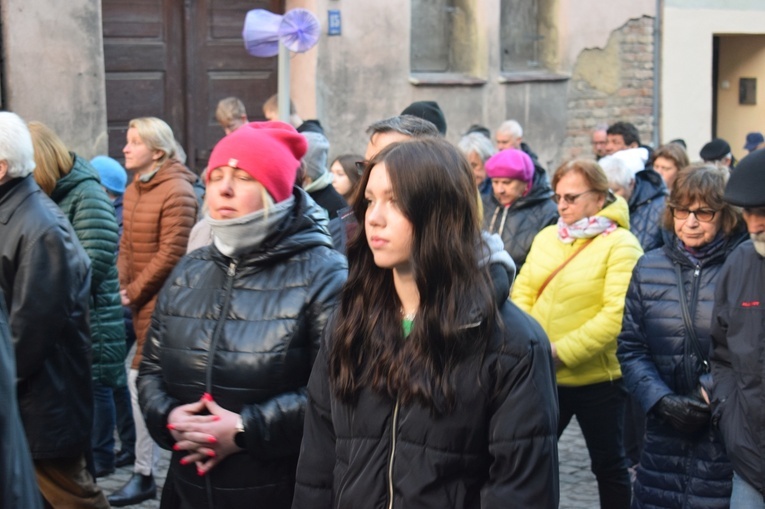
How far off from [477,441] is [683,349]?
7.47 feet

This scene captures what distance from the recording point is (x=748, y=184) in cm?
429

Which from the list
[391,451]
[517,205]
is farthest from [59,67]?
[391,451]

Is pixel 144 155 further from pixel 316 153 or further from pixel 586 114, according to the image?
pixel 586 114

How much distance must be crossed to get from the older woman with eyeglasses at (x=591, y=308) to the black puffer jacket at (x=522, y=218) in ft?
3.10

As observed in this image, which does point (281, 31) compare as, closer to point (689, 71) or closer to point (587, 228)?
point (587, 228)

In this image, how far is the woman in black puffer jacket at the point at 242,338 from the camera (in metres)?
3.72

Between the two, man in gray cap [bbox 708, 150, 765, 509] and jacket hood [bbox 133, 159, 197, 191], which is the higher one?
jacket hood [bbox 133, 159, 197, 191]

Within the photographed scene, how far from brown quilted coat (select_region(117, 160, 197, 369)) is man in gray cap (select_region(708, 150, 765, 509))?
3.37 meters

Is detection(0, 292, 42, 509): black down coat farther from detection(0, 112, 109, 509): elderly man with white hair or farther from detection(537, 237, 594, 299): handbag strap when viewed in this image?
detection(537, 237, 594, 299): handbag strap

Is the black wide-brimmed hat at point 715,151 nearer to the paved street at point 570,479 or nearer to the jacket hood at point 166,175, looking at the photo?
the paved street at point 570,479

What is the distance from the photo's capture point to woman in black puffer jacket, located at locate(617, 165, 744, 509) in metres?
4.87

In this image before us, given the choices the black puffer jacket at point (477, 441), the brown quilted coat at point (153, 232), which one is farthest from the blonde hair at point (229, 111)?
the black puffer jacket at point (477, 441)

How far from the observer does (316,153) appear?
676 cm

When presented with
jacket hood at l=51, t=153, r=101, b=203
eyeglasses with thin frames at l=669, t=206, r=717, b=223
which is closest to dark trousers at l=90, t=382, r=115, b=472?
jacket hood at l=51, t=153, r=101, b=203
